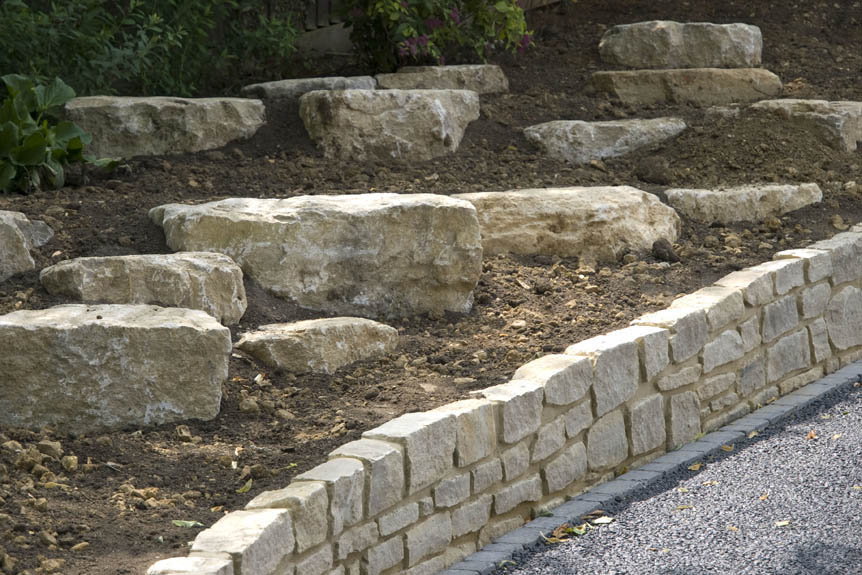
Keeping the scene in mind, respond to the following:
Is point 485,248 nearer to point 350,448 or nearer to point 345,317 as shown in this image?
point 345,317

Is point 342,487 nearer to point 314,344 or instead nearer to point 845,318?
point 314,344

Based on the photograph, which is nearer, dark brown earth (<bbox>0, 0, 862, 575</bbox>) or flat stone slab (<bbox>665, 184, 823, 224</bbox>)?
dark brown earth (<bbox>0, 0, 862, 575</bbox>)

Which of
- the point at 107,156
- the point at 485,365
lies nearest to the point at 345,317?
the point at 485,365

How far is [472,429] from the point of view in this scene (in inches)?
136

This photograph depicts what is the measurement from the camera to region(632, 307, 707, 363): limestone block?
172 inches

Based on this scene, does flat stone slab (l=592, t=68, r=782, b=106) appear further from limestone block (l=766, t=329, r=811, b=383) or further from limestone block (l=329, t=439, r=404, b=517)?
limestone block (l=329, t=439, r=404, b=517)

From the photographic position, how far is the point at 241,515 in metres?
2.79

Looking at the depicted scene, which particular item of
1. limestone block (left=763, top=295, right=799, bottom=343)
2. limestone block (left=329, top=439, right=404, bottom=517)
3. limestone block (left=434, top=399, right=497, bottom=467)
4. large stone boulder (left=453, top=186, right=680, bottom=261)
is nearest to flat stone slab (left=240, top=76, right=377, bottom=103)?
large stone boulder (left=453, top=186, right=680, bottom=261)

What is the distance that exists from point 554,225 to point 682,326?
115 centimetres

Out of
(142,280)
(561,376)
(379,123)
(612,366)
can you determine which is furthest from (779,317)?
(142,280)

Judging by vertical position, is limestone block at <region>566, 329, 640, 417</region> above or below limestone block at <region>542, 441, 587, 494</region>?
above

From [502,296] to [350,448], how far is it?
6.30ft

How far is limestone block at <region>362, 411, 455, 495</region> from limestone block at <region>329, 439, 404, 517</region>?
0.04 metres

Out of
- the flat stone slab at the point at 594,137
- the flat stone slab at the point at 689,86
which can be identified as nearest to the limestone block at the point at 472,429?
the flat stone slab at the point at 594,137
